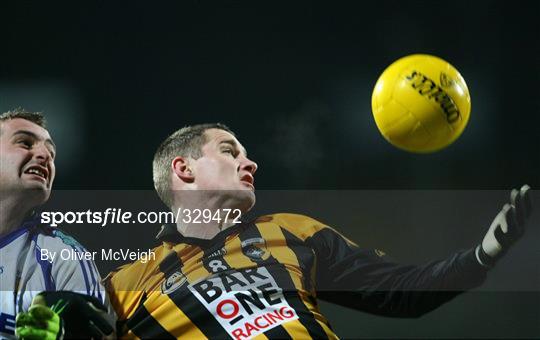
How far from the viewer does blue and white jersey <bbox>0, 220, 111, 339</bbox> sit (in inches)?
112

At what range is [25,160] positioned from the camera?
3.02 metres

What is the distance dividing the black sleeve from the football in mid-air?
1.64ft

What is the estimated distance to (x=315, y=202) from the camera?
326 centimetres

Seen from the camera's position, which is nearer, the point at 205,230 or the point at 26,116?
the point at 205,230

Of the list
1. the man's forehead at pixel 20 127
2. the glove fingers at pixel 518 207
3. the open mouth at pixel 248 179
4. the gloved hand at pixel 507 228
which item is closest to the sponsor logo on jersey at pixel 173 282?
the open mouth at pixel 248 179

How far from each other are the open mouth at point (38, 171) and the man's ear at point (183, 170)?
0.51m

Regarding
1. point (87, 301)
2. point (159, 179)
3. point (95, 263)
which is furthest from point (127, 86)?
point (87, 301)

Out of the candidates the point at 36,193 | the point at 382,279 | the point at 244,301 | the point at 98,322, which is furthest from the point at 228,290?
the point at 36,193

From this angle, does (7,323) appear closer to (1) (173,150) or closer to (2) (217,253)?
(2) (217,253)

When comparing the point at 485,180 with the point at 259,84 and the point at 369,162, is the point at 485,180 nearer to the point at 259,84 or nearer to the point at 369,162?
the point at 369,162

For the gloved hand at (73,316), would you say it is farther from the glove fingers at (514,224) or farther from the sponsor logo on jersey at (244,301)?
the glove fingers at (514,224)

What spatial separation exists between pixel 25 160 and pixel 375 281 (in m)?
1.44

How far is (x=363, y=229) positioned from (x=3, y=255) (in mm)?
1442

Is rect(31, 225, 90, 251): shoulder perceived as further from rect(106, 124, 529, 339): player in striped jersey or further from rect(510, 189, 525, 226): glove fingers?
rect(510, 189, 525, 226): glove fingers
